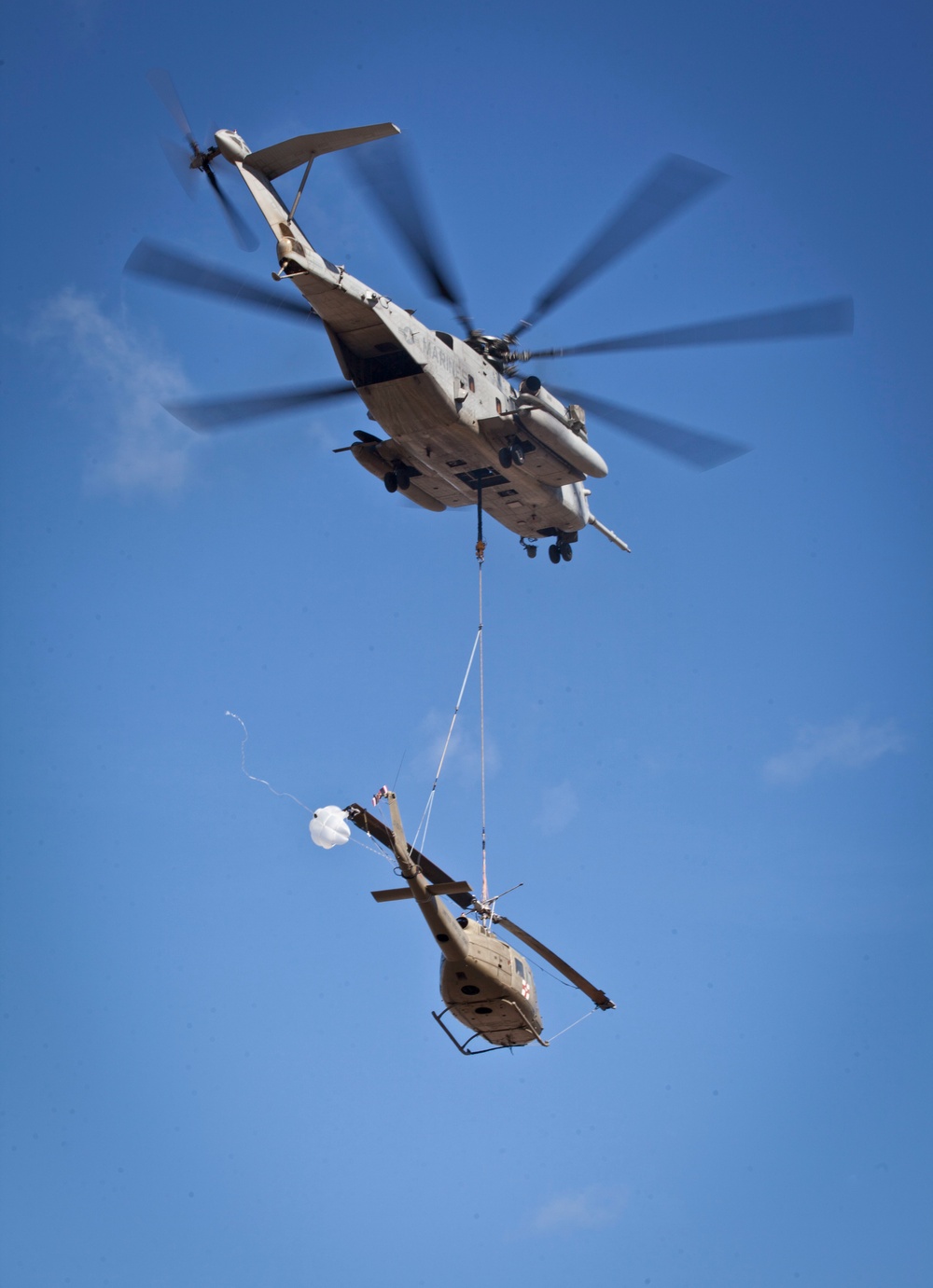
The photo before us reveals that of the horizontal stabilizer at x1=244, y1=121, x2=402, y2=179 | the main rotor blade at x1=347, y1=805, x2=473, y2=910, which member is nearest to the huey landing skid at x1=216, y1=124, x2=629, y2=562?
the horizontal stabilizer at x1=244, y1=121, x2=402, y2=179

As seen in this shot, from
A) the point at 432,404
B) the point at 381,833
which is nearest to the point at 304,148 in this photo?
the point at 432,404

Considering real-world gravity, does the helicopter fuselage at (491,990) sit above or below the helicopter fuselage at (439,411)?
below

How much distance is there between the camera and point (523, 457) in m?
23.9

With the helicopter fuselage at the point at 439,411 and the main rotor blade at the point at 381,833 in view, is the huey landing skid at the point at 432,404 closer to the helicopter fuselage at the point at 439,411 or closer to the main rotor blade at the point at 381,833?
the helicopter fuselage at the point at 439,411

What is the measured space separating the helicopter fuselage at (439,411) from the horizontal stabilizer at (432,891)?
7.82m

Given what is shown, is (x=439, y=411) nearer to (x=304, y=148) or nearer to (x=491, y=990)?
(x=304, y=148)

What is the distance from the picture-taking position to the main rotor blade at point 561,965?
2075 centimetres

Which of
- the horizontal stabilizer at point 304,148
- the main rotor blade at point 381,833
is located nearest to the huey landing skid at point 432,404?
the horizontal stabilizer at point 304,148

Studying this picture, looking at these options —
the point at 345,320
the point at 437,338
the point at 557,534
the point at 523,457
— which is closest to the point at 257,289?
the point at 345,320

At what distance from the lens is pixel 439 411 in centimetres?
2252

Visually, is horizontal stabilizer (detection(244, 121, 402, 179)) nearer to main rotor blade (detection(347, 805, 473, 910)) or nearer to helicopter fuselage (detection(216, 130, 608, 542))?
helicopter fuselage (detection(216, 130, 608, 542))

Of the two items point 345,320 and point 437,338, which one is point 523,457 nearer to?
point 437,338

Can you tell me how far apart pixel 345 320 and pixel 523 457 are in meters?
4.11

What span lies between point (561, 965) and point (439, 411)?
8755 millimetres
